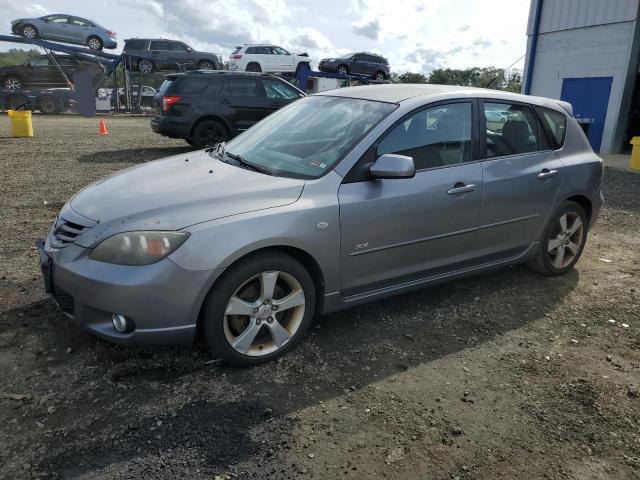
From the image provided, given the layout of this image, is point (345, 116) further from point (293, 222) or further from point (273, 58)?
point (273, 58)

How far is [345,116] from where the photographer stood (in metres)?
3.76

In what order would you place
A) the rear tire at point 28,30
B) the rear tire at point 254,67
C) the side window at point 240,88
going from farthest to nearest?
the rear tire at point 254,67 → the rear tire at point 28,30 → the side window at point 240,88

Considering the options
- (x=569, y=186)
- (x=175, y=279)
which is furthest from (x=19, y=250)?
(x=569, y=186)

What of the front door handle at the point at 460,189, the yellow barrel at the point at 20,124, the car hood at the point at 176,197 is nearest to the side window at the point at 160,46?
the yellow barrel at the point at 20,124

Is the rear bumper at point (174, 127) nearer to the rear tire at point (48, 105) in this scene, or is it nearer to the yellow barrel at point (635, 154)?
the yellow barrel at point (635, 154)

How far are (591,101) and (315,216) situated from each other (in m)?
14.4

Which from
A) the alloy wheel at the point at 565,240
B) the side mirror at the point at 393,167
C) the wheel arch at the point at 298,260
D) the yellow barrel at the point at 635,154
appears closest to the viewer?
the wheel arch at the point at 298,260

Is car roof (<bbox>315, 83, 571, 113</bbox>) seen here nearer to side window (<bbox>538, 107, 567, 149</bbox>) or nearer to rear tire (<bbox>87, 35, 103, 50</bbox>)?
side window (<bbox>538, 107, 567, 149</bbox>)

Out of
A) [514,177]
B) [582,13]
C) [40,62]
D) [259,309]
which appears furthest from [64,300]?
[40,62]

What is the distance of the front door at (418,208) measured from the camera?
3.33 m

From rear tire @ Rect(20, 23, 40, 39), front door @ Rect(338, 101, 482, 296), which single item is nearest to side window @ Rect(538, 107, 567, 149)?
front door @ Rect(338, 101, 482, 296)

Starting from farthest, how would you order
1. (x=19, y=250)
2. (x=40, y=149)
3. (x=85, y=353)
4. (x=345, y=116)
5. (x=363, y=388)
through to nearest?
(x=40, y=149) < (x=19, y=250) < (x=345, y=116) < (x=85, y=353) < (x=363, y=388)

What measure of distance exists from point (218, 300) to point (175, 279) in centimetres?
27

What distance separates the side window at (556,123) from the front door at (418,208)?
3.05 feet
